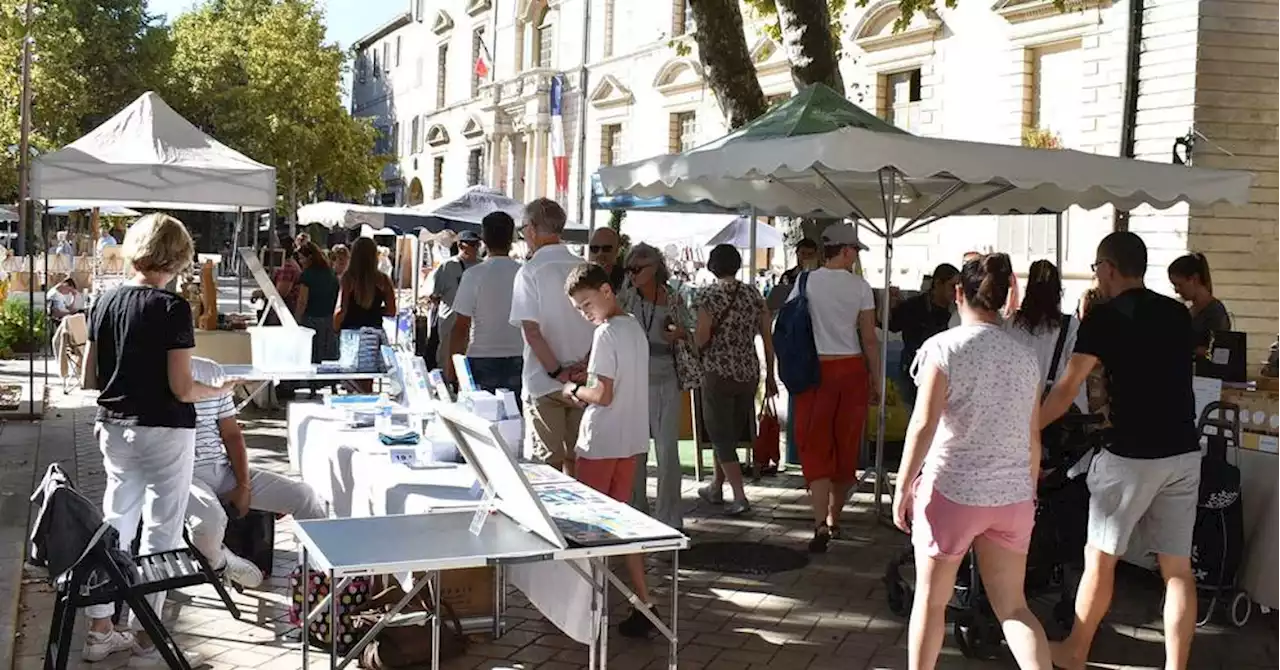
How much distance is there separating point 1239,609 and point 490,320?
4150 millimetres

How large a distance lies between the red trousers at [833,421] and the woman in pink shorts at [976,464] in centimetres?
277

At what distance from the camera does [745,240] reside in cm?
1695

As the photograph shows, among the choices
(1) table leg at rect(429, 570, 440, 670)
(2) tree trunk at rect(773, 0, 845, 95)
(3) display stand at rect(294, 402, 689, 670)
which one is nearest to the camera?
(3) display stand at rect(294, 402, 689, 670)

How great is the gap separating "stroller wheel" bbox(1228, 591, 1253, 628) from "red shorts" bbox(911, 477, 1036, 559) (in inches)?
89.0

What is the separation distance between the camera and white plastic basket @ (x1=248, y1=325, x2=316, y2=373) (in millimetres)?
7281

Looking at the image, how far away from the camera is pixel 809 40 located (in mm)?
11305

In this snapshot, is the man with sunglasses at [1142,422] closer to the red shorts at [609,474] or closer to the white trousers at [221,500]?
the red shorts at [609,474]

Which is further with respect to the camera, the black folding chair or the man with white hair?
the man with white hair

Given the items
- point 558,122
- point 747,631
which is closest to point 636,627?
point 747,631

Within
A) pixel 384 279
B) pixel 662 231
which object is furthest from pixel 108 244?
pixel 384 279

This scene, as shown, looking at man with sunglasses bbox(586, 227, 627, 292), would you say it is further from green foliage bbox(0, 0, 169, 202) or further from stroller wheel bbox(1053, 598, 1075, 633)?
green foliage bbox(0, 0, 169, 202)

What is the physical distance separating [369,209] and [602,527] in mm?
15864

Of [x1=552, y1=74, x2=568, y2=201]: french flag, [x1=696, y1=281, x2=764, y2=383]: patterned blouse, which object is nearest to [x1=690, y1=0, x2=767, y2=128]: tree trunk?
[x1=696, y1=281, x2=764, y2=383]: patterned blouse

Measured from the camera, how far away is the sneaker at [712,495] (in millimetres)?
8406
